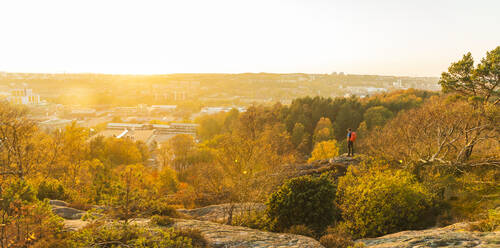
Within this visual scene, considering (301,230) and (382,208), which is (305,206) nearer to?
(301,230)

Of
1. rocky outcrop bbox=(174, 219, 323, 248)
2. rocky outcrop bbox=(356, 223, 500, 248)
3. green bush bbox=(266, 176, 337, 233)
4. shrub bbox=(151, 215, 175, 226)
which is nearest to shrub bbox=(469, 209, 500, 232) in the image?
rocky outcrop bbox=(356, 223, 500, 248)

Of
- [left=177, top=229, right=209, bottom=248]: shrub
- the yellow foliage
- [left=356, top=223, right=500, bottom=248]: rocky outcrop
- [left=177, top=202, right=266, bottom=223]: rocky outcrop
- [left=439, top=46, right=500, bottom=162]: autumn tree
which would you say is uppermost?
[left=439, top=46, right=500, bottom=162]: autumn tree

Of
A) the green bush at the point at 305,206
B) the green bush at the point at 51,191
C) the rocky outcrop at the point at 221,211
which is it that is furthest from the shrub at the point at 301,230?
the green bush at the point at 51,191

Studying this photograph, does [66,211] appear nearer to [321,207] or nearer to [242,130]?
[321,207]

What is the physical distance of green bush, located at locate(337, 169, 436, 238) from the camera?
9.09m

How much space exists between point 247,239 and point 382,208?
482cm

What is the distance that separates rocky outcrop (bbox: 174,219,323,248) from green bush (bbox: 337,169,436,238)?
79.3 inches

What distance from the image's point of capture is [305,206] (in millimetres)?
9266

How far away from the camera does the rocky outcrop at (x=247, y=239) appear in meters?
7.25

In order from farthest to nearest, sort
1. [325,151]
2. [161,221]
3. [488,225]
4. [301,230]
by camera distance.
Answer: [325,151] → [301,230] → [161,221] → [488,225]

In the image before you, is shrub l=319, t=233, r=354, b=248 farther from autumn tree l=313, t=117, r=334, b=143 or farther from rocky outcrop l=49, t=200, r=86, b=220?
autumn tree l=313, t=117, r=334, b=143

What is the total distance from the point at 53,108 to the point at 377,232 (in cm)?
12897

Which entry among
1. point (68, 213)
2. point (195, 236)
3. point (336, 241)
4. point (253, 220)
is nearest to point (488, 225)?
point (336, 241)

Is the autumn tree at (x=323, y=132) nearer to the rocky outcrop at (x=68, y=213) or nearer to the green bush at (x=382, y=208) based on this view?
the green bush at (x=382, y=208)
